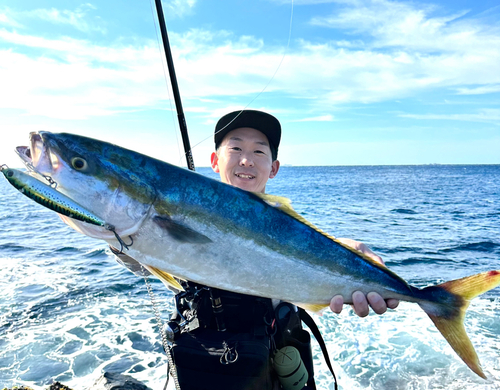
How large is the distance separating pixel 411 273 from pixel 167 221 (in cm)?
1115

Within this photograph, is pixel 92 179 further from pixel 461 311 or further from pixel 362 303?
pixel 461 311

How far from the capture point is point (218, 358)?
104 inches

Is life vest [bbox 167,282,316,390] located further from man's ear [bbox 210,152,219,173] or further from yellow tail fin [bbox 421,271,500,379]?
man's ear [bbox 210,152,219,173]

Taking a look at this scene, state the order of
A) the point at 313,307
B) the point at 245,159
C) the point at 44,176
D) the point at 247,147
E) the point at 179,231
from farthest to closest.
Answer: the point at 247,147 → the point at 245,159 → the point at 313,307 → the point at 179,231 → the point at 44,176

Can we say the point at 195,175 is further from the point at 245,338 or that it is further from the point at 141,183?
the point at 245,338

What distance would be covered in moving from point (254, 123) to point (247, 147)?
0.90 feet

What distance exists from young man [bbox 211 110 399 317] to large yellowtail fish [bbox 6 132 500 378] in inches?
35.9

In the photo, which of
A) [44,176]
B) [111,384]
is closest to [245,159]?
[44,176]

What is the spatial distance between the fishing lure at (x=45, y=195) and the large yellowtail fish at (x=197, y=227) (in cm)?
6

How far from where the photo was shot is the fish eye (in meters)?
2.21

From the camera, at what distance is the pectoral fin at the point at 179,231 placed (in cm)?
226

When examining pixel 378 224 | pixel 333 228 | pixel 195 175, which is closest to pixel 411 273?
pixel 333 228

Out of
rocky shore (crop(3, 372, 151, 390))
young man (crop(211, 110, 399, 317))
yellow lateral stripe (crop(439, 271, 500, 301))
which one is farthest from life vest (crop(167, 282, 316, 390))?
rocky shore (crop(3, 372, 151, 390))

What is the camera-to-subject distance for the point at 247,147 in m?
3.70
